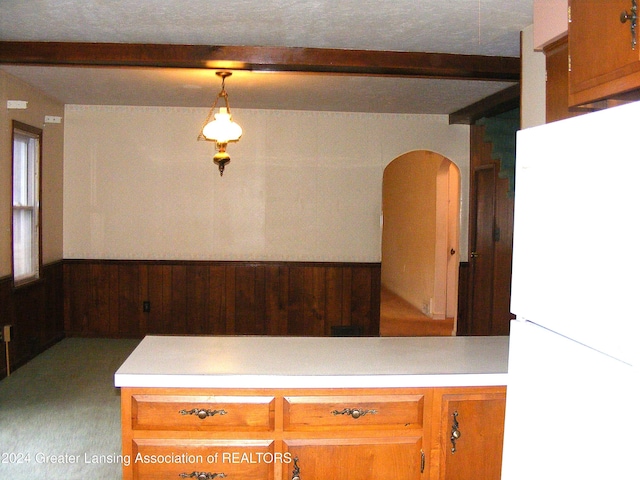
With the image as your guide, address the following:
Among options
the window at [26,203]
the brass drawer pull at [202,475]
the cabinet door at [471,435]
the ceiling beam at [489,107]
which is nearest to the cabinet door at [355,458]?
the cabinet door at [471,435]

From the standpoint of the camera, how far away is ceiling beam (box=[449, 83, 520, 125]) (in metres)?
5.17

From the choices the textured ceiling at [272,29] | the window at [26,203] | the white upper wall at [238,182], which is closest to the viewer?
the textured ceiling at [272,29]

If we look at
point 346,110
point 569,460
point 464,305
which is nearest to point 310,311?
point 464,305

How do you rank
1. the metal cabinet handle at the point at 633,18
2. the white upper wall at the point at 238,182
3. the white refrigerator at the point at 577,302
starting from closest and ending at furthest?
1. the white refrigerator at the point at 577,302
2. the metal cabinet handle at the point at 633,18
3. the white upper wall at the point at 238,182

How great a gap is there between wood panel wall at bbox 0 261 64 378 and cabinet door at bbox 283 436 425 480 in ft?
11.9

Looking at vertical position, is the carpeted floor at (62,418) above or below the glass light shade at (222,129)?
below

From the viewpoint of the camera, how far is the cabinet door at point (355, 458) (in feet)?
7.02

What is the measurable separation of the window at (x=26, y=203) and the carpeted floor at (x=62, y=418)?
2.77 ft

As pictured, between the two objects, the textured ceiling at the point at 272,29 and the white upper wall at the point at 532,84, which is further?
the white upper wall at the point at 532,84

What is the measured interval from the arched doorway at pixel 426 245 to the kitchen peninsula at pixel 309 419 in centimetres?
479

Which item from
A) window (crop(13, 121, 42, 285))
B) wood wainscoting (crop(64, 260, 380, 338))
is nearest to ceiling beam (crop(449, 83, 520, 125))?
wood wainscoting (crop(64, 260, 380, 338))

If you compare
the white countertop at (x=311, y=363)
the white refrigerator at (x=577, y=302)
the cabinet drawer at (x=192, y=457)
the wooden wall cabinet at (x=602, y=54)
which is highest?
the wooden wall cabinet at (x=602, y=54)

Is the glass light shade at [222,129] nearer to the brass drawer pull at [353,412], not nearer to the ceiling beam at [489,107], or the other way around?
the ceiling beam at [489,107]

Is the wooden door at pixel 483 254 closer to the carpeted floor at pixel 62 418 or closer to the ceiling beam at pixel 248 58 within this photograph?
the ceiling beam at pixel 248 58
